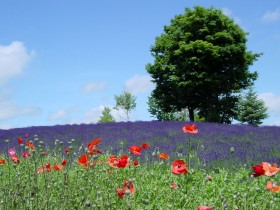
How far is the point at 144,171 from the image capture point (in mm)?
7438

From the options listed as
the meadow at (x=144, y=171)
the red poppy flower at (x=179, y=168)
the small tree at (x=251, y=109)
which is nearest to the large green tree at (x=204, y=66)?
the small tree at (x=251, y=109)

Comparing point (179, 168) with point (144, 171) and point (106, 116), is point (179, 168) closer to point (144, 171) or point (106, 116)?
point (144, 171)

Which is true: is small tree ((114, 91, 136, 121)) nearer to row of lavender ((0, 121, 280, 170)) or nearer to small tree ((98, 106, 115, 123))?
small tree ((98, 106, 115, 123))

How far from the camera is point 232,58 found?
2911cm

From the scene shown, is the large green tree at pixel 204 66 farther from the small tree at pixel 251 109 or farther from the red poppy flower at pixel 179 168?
the red poppy flower at pixel 179 168

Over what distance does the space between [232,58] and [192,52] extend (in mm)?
2586

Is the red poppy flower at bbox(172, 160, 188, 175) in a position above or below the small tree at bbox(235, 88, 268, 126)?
below

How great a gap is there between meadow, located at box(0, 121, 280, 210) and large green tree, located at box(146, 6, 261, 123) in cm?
1528

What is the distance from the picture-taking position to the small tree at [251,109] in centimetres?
3741

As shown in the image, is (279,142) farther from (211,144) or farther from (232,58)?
(232,58)

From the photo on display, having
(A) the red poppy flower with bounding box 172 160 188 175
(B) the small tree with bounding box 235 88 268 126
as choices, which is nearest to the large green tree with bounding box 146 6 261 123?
(B) the small tree with bounding box 235 88 268 126

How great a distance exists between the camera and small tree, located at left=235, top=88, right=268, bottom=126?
123 feet

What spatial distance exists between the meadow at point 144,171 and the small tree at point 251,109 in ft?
83.0

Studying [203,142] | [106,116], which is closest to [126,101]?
[106,116]
